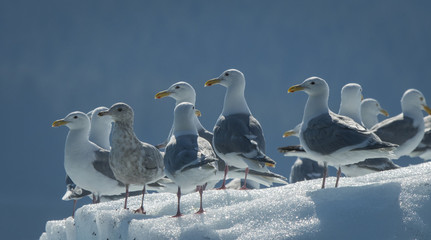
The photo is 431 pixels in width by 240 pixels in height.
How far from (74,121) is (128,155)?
2.33 metres

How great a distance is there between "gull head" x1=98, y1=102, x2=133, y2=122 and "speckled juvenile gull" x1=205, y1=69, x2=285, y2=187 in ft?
Result: 4.71

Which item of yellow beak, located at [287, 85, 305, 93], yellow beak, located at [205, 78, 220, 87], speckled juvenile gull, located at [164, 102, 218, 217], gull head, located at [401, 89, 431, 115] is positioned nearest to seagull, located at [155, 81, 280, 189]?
yellow beak, located at [205, 78, 220, 87]

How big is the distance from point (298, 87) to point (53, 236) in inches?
154

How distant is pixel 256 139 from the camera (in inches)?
279

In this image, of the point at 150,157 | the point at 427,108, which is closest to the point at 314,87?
the point at 150,157

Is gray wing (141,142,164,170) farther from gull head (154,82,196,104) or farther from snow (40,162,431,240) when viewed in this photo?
gull head (154,82,196,104)

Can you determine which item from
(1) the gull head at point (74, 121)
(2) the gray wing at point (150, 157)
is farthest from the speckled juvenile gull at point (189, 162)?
(1) the gull head at point (74, 121)

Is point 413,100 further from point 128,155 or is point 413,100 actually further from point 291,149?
point 128,155

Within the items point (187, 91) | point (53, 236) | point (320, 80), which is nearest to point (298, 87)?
point (320, 80)

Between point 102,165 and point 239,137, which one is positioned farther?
point 102,165

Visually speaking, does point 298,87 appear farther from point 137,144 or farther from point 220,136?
point 137,144

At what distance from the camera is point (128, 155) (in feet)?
19.6

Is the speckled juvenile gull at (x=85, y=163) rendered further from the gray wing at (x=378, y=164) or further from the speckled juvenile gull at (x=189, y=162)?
the gray wing at (x=378, y=164)

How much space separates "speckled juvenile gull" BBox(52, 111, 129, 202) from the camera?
766 centimetres
